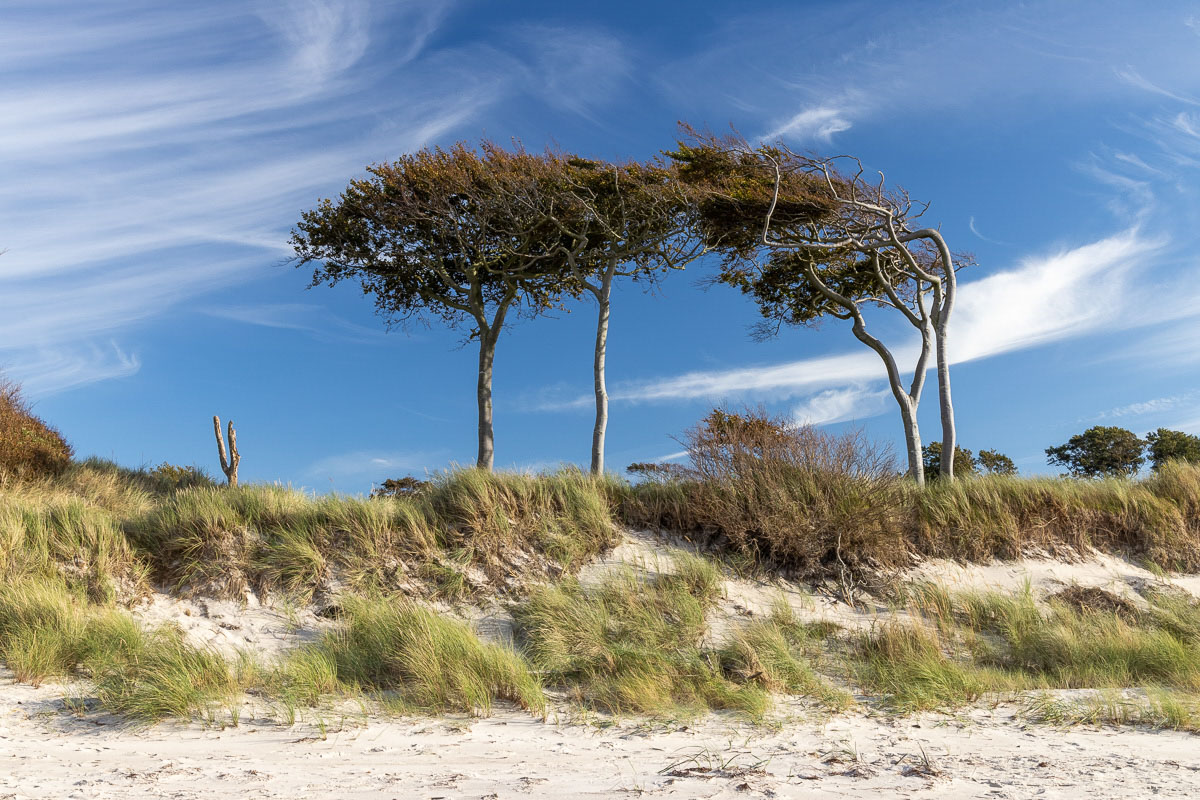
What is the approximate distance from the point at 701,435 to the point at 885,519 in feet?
8.89

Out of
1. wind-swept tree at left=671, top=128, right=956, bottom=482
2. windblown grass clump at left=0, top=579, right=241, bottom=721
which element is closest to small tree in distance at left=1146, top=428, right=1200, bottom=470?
wind-swept tree at left=671, top=128, right=956, bottom=482

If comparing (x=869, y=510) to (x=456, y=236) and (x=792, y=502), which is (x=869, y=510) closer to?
(x=792, y=502)

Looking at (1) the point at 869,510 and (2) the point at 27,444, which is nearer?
(1) the point at 869,510

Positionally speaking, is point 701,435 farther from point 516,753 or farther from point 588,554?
point 516,753

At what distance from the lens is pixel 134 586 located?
920 centimetres

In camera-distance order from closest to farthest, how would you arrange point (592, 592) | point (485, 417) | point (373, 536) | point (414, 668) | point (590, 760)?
point (590, 760) → point (414, 668) → point (592, 592) → point (373, 536) → point (485, 417)

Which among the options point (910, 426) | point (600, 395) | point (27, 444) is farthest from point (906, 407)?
point (27, 444)

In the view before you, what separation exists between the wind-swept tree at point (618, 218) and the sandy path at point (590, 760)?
15.0 meters

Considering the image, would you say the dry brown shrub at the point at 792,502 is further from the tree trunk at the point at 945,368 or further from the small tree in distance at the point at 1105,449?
the small tree in distance at the point at 1105,449

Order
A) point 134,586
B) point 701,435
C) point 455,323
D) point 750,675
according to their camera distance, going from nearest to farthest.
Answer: point 750,675 < point 134,586 < point 701,435 < point 455,323

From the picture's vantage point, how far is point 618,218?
21500 mm

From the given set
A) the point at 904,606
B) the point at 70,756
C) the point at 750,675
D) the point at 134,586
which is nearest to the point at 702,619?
the point at 750,675

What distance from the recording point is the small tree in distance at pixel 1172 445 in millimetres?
27547

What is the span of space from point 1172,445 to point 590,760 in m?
30.6
